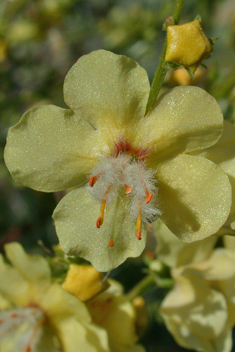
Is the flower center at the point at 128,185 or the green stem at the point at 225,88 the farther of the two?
the green stem at the point at 225,88

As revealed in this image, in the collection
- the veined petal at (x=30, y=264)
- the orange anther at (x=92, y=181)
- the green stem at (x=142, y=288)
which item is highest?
the orange anther at (x=92, y=181)

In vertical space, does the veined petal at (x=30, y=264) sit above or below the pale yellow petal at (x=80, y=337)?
above

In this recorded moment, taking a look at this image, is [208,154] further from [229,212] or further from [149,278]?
[149,278]

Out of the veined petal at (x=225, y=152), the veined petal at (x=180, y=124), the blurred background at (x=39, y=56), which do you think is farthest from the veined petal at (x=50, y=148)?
the blurred background at (x=39, y=56)

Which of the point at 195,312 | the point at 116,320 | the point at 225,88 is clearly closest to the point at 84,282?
the point at 116,320

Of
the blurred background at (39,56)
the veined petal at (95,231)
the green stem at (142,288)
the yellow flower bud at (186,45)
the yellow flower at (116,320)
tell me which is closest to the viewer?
the yellow flower bud at (186,45)

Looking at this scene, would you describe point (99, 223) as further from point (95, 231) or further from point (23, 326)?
point (23, 326)

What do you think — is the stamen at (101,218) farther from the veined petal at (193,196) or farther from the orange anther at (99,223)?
the veined petal at (193,196)
